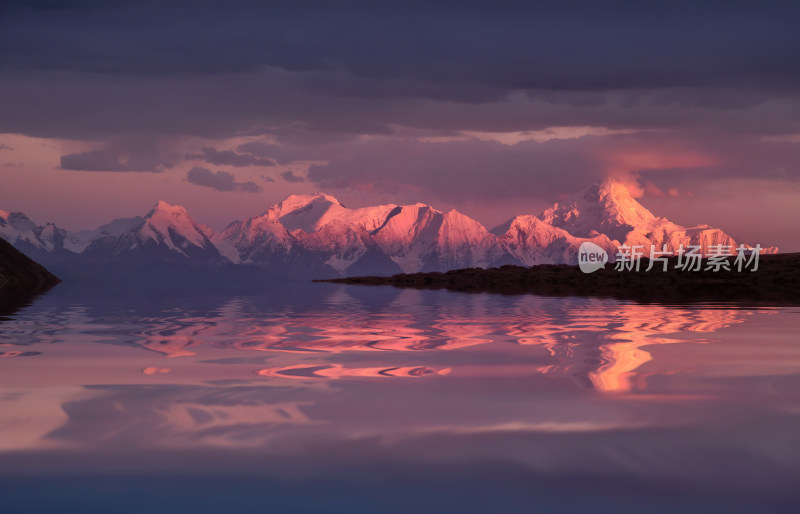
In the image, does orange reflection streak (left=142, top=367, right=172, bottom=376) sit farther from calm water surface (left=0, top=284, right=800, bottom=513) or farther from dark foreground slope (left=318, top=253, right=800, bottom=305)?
dark foreground slope (left=318, top=253, right=800, bottom=305)

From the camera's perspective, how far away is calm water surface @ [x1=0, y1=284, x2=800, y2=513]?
38.8 ft

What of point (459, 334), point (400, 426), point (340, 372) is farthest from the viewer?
point (459, 334)

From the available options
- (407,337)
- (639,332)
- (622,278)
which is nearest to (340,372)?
(407,337)

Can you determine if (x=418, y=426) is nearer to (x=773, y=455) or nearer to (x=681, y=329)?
(x=773, y=455)

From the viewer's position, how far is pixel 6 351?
91.7ft

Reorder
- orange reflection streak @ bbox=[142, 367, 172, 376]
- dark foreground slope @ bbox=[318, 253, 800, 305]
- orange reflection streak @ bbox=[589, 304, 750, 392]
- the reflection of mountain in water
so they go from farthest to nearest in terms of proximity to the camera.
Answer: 1. dark foreground slope @ bbox=[318, 253, 800, 305]
2. the reflection of mountain in water
3. orange reflection streak @ bbox=[142, 367, 172, 376]
4. orange reflection streak @ bbox=[589, 304, 750, 392]

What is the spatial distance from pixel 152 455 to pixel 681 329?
29.6 m

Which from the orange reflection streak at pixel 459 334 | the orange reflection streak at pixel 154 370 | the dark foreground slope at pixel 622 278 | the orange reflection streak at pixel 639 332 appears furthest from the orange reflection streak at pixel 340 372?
the dark foreground slope at pixel 622 278

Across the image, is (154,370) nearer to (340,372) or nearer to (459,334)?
(340,372)

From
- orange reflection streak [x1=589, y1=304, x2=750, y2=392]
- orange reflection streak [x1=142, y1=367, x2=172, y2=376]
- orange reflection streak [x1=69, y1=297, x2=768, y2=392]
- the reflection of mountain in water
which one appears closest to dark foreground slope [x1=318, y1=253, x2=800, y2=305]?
orange reflection streak [x1=589, y1=304, x2=750, y2=392]

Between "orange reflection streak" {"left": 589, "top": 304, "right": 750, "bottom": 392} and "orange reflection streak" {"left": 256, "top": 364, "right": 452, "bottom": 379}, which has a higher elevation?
"orange reflection streak" {"left": 589, "top": 304, "right": 750, "bottom": 392}

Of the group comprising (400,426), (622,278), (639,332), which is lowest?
(400,426)

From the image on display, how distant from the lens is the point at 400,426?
16.1 meters

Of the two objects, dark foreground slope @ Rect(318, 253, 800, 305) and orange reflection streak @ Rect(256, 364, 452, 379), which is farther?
dark foreground slope @ Rect(318, 253, 800, 305)
